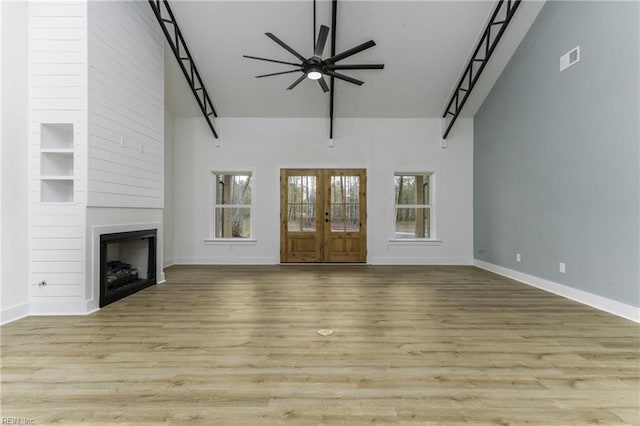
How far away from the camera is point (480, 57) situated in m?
5.24

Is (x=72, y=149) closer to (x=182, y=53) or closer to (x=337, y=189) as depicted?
(x=182, y=53)

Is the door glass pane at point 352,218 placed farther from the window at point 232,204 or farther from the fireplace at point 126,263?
the fireplace at point 126,263

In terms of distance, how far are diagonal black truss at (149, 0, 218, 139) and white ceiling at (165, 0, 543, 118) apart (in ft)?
0.37

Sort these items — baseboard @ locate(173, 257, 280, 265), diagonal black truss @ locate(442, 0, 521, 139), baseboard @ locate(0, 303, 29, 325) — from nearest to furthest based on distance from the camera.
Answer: baseboard @ locate(0, 303, 29, 325)
diagonal black truss @ locate(442, 0, 521, 139)
baseboard @ locate(173, 257, 280, 265)

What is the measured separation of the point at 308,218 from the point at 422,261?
8.86 ft

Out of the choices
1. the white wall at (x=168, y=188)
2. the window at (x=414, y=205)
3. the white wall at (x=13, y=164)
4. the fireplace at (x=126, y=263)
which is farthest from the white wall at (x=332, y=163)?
the white wall at (x=13, y=164)

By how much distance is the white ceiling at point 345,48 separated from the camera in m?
4.53

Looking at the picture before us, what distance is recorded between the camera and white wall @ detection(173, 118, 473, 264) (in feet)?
21.5

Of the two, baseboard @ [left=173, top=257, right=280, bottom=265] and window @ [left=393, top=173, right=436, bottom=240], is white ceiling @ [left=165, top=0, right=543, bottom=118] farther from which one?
baseboard @ [left=173, top=257, right=280, bottom=265]

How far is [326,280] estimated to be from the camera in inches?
195

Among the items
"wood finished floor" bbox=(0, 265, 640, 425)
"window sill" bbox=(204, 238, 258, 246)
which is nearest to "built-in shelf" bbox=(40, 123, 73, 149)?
"wood finished floor" bbox=(0, 265, 640, 425)

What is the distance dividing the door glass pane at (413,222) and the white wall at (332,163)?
31 centimetres

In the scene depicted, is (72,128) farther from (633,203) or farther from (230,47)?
(633,203)

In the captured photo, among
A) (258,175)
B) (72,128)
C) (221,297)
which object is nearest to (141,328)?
(221,297)
